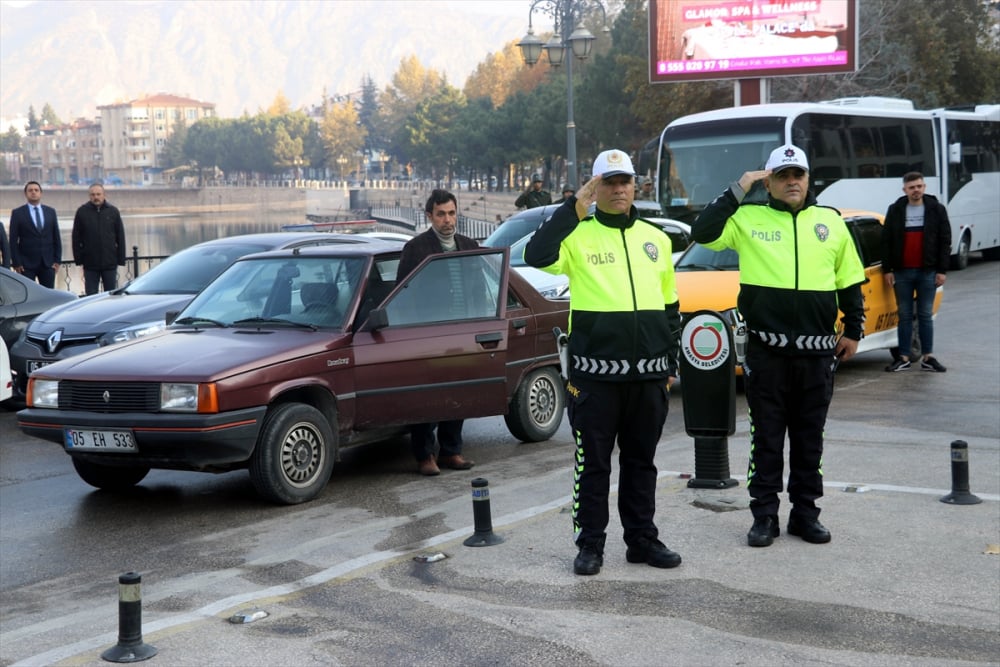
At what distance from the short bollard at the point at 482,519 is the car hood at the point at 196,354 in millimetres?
1963

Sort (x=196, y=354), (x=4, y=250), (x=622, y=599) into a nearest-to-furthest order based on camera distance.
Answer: (x=622, y=599), (x=196, y=354), (x=4, y=250)

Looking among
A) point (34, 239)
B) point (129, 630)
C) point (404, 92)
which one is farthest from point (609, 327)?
point (404, 92)

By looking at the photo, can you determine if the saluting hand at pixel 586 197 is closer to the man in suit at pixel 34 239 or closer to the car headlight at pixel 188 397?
the car headlight at pixel 188 397

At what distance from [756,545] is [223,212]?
166 meters

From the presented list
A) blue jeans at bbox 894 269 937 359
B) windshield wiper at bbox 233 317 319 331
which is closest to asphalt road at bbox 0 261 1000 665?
windshield wiper at bbox 233 317 319 331

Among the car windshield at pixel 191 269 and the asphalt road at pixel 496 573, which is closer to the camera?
the asphalt road at pixel 496 573

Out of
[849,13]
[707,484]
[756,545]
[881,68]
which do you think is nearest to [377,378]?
[707,484]

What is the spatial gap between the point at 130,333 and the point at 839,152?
1537cm

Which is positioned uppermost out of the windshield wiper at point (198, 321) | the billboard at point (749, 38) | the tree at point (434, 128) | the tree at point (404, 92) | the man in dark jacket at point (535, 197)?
the tree at point (404, 92)

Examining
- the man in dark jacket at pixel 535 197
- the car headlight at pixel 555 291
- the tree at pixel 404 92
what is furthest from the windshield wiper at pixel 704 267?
the tree at pixel 404 92


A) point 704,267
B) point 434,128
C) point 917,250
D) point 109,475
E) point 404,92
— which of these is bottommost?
point 109,475

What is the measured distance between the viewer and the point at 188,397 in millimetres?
7586

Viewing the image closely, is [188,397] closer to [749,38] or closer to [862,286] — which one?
[862,286]

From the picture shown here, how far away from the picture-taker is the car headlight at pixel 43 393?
8.02 meters
